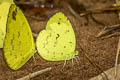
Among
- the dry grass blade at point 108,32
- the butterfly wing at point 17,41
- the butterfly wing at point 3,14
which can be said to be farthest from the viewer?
the dry grass blade at point 108,32

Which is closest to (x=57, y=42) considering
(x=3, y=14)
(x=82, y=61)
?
(x=82, y=61)

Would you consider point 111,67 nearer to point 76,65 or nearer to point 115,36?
point 76,65

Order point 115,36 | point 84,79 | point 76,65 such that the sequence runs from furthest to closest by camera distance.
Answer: point 115,36 → point 76,65 → point 84,79

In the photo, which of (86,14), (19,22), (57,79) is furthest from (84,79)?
(86,14)

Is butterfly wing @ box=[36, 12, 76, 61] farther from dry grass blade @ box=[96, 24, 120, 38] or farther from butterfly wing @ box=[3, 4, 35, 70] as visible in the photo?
dry grass blade @ box=[96, 24, 120, 38]

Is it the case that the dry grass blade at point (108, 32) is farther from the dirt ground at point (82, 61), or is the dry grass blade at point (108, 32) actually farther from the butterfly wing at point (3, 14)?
the butterfly wing at point (3, 14)

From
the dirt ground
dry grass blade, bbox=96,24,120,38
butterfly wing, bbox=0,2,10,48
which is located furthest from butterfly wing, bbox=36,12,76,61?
dry grass blade, bbox=96,24,120,38

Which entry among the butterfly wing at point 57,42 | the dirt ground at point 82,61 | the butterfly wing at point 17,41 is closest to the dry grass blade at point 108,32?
the dirt ground at point 82,61
